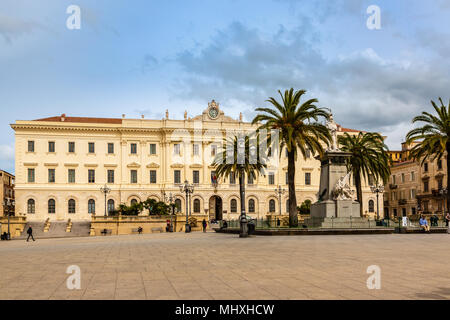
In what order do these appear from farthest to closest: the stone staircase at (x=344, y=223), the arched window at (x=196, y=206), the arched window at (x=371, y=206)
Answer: the arched window at (x=371, y=206)
the arched window at (x=196, y=206)
the stone staircase at (x=344, y=223)

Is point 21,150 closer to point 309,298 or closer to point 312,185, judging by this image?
point 312,185

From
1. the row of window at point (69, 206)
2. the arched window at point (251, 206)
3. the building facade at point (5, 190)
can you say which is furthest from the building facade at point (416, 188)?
the building facade at point (5, 190)

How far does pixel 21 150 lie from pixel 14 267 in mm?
63153

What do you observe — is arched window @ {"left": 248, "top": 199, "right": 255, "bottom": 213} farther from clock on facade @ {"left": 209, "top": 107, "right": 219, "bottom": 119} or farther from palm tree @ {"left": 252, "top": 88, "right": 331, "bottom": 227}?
palm tree @ {"left": 252, "top": 88, "right": 331, "bottom": 227}

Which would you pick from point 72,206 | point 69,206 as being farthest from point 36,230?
point 72,206

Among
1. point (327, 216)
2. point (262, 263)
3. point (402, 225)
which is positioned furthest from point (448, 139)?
point (262, 263)

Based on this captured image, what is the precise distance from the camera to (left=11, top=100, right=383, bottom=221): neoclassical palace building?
73.3 m

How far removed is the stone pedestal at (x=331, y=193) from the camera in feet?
112

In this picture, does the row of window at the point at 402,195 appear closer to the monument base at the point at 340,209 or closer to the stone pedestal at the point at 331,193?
the stone pedestal at the point at 331,193

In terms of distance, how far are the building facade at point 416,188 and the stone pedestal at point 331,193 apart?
1599 inches

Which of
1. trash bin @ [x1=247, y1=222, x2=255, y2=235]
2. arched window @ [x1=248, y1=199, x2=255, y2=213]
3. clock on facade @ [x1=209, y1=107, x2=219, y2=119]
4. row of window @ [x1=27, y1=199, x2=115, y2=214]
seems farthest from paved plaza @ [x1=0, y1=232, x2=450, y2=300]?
clock on facade @ [x1=209, y1=107, x2=219, y2=119]

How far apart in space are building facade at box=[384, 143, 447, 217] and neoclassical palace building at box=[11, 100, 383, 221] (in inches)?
827

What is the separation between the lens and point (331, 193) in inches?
1371

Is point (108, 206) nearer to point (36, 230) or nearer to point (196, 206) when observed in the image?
point (196, 206)
